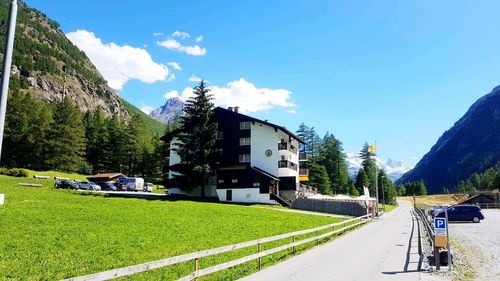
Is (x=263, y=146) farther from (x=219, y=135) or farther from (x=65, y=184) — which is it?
(x=65, y=184)

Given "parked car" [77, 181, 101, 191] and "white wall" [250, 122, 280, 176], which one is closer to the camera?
"parked car" [77, 181, 101, 191]

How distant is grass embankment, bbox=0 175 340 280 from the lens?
12.6 meters

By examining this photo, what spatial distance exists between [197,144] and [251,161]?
928 centimetres

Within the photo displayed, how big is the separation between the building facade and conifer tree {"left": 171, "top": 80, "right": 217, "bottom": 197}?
116 inches

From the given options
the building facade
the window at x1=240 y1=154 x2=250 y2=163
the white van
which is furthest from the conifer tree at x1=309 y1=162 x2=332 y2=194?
the white van

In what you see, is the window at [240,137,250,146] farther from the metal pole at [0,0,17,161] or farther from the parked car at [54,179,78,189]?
the metal pole at [0,0,17,161]

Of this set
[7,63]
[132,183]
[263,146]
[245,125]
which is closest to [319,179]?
[263,146]

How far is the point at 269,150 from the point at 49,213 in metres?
39.7

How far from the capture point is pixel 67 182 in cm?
5334

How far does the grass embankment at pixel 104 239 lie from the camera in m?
12.6

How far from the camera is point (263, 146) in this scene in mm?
Result: 61094

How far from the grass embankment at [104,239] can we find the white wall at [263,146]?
3108cm

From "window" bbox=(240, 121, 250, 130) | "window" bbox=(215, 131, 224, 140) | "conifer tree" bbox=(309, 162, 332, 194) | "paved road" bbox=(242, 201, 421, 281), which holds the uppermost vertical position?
"window" bbox=(240, 121, 250, 130)

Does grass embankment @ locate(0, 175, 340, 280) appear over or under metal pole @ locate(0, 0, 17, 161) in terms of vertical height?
under
